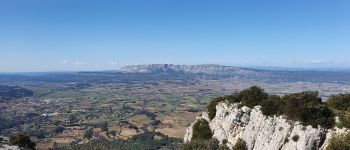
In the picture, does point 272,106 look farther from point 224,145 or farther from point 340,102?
point 224,145

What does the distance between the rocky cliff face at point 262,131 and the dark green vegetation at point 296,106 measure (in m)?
0.92

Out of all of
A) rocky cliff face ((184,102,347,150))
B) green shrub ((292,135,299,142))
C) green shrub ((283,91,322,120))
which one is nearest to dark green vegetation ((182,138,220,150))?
rocky cliff face ((184,102,347,150))

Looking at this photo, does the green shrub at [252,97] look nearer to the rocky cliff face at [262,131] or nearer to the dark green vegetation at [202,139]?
the rocky cliff face at [262,131]

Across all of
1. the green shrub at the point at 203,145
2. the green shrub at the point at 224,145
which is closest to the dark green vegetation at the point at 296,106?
the green shrub at the point at 224,145

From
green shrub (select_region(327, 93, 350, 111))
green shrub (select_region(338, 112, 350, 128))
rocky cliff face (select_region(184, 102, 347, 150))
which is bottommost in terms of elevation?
rocky cliff face (select_region(184, 102, 347, 150))

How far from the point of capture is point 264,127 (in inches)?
1980

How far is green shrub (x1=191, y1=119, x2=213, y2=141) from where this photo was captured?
63.9 metres

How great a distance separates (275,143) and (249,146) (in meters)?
5.52

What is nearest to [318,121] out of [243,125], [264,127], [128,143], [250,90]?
[264,127]

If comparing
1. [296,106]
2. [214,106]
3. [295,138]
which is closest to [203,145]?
[214,106]

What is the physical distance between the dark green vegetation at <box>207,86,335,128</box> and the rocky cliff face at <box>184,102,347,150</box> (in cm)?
92

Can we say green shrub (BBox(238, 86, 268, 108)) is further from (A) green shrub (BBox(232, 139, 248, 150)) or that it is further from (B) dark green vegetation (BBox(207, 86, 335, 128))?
(A) green shrub (BBox(232, 139, 248, 150))

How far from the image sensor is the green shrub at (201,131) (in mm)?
Answer: 63938

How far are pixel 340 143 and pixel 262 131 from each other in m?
14.4
